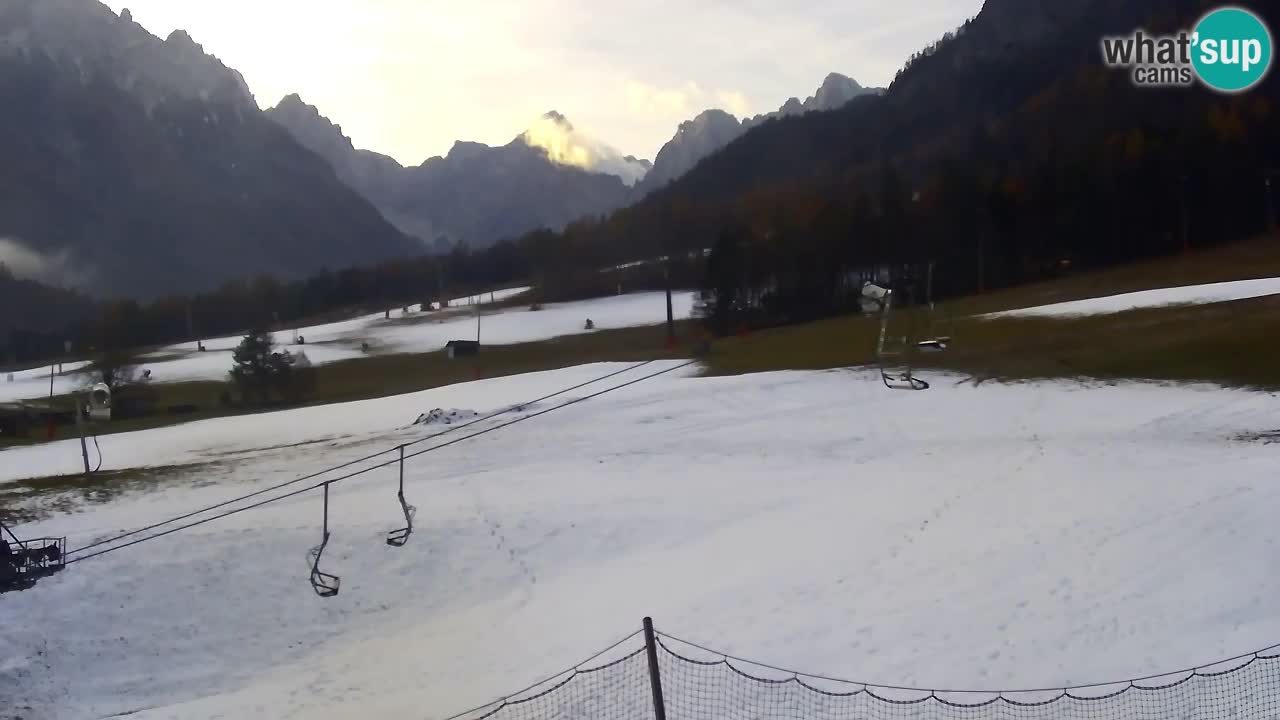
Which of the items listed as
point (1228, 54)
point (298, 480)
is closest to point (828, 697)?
point (298, 480)

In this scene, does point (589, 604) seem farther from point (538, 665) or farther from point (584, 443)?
point (584, 443)

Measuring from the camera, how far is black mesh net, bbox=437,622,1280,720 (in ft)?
38.8

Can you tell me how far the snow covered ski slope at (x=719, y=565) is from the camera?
15.4 m

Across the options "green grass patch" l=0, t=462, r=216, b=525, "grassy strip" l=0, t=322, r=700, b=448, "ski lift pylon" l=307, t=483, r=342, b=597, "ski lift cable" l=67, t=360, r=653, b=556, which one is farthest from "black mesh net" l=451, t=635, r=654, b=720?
"grassy strip" l=0, t=322, r=700, b=448

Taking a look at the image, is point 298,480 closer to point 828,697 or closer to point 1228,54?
point 828,697

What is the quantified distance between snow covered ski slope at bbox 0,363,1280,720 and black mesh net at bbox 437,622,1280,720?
0.55 m

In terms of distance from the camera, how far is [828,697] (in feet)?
44.4

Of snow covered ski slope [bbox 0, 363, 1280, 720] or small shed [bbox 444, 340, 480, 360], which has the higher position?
small shed [bbox 444, 340, 480, 360]

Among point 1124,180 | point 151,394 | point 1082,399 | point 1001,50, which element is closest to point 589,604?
point 1082,399

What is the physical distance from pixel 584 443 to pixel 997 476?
15.5 metres

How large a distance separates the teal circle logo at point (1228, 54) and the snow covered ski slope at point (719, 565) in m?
77.9

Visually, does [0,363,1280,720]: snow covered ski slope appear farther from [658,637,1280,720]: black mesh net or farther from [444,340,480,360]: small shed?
[444,340,480,360]: small shed

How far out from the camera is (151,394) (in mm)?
59250

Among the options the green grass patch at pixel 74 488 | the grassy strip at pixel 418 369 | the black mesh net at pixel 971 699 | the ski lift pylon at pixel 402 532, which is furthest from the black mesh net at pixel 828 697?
the grassy strip at pixel 418 369
